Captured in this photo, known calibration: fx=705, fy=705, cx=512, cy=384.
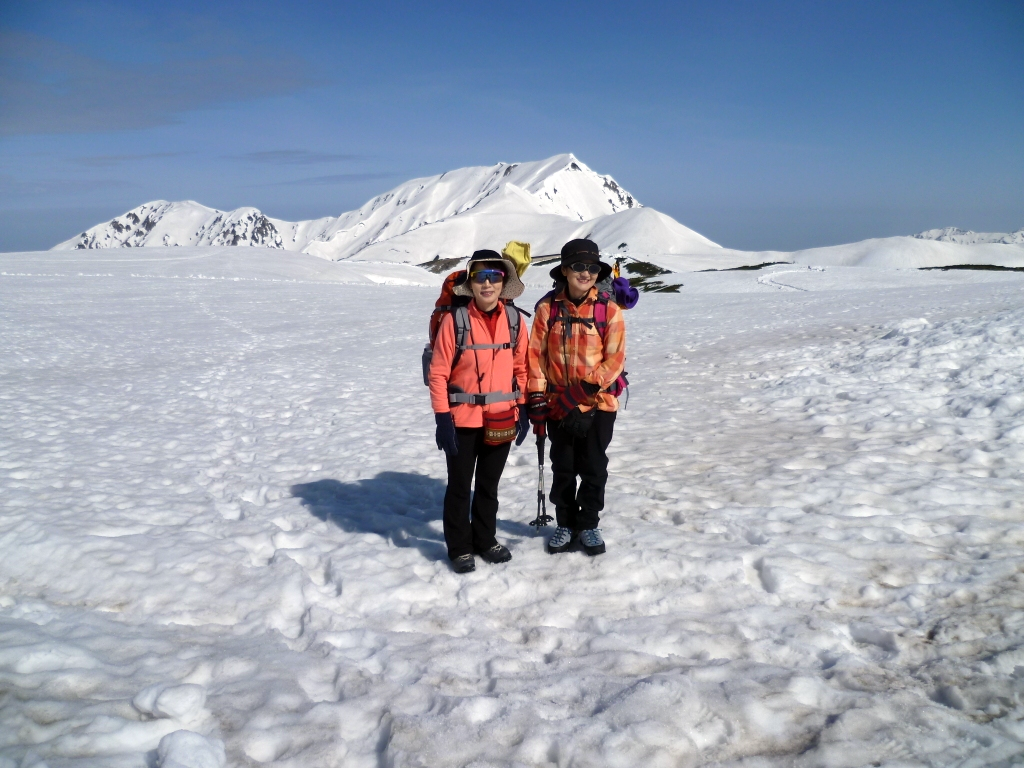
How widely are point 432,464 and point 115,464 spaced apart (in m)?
3.96

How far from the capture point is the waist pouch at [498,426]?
5.47 meters

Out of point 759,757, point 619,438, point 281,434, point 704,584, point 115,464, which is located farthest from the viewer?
point 281,434

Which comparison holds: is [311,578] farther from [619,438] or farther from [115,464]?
[619,438]

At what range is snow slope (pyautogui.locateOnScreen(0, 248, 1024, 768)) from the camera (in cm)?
366

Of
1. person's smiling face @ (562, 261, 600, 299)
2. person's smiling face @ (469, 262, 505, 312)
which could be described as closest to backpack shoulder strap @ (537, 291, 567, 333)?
person's smiling face @ (562, 261, 600, 299)

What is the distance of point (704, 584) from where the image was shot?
17.5 ft

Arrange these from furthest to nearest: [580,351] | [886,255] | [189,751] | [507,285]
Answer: [886,255] → [580,351] → [507,285] → [189,751]

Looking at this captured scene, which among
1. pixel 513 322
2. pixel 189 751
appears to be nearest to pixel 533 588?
pixel 513 322

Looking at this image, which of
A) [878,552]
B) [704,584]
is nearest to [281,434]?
[704,584]

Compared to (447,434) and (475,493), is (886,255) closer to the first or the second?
(475,493)

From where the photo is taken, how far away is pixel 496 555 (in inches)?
230

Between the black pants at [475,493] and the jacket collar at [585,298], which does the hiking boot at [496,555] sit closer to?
the black pants at [475,493]

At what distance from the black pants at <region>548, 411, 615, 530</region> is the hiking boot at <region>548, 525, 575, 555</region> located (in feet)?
0.21

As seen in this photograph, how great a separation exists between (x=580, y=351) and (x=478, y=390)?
2.85 ft
